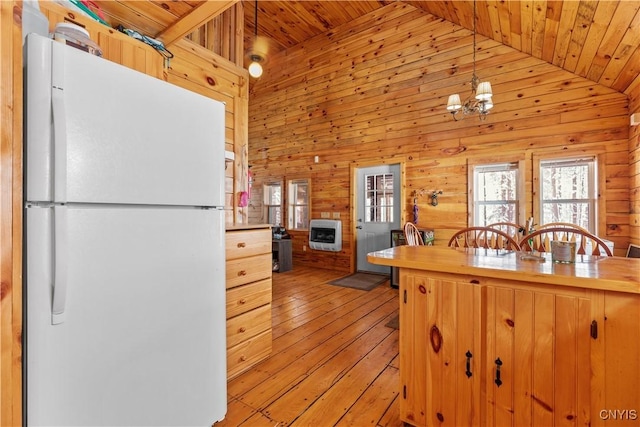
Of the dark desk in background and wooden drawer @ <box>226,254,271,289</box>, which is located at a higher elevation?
wooden drawer @ <box>226,254,271,289</box>

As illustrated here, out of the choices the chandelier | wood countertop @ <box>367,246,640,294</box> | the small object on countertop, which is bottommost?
wood countertop @ <box>367,246,640,294</box>

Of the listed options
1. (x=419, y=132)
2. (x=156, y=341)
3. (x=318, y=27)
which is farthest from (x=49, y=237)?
(x=318, y=27)

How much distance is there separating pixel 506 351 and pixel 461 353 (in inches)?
7.0

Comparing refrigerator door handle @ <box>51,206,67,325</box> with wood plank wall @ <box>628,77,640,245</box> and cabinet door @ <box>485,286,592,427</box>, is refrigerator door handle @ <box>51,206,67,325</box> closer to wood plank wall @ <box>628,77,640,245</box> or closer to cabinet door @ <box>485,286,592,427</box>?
cabinet door @ <box>485,286,592,427</box>

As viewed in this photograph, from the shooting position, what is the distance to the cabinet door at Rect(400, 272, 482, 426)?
1.28 m

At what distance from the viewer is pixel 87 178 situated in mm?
972

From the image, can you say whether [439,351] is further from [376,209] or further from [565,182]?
[376,209]

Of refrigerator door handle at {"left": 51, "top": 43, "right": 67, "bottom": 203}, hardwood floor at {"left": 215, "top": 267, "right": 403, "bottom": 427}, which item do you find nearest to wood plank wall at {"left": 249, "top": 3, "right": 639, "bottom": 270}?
hardwood floor at {"left": 215, "top": 267, "right": 403, "bottom": 427}

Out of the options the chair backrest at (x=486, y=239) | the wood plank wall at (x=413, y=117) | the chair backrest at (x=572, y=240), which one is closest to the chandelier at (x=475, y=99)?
the wood plank wall at (x=413, y=117)

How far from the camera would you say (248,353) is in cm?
210

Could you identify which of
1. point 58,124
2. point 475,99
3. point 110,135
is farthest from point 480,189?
point 58,124

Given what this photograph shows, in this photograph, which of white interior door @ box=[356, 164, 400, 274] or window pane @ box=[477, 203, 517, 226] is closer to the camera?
window pane @ box=[477, 203, 517, 226]

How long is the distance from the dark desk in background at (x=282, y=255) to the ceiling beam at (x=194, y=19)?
12.7 ft

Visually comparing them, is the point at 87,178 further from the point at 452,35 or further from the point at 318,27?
the point at 318,27
